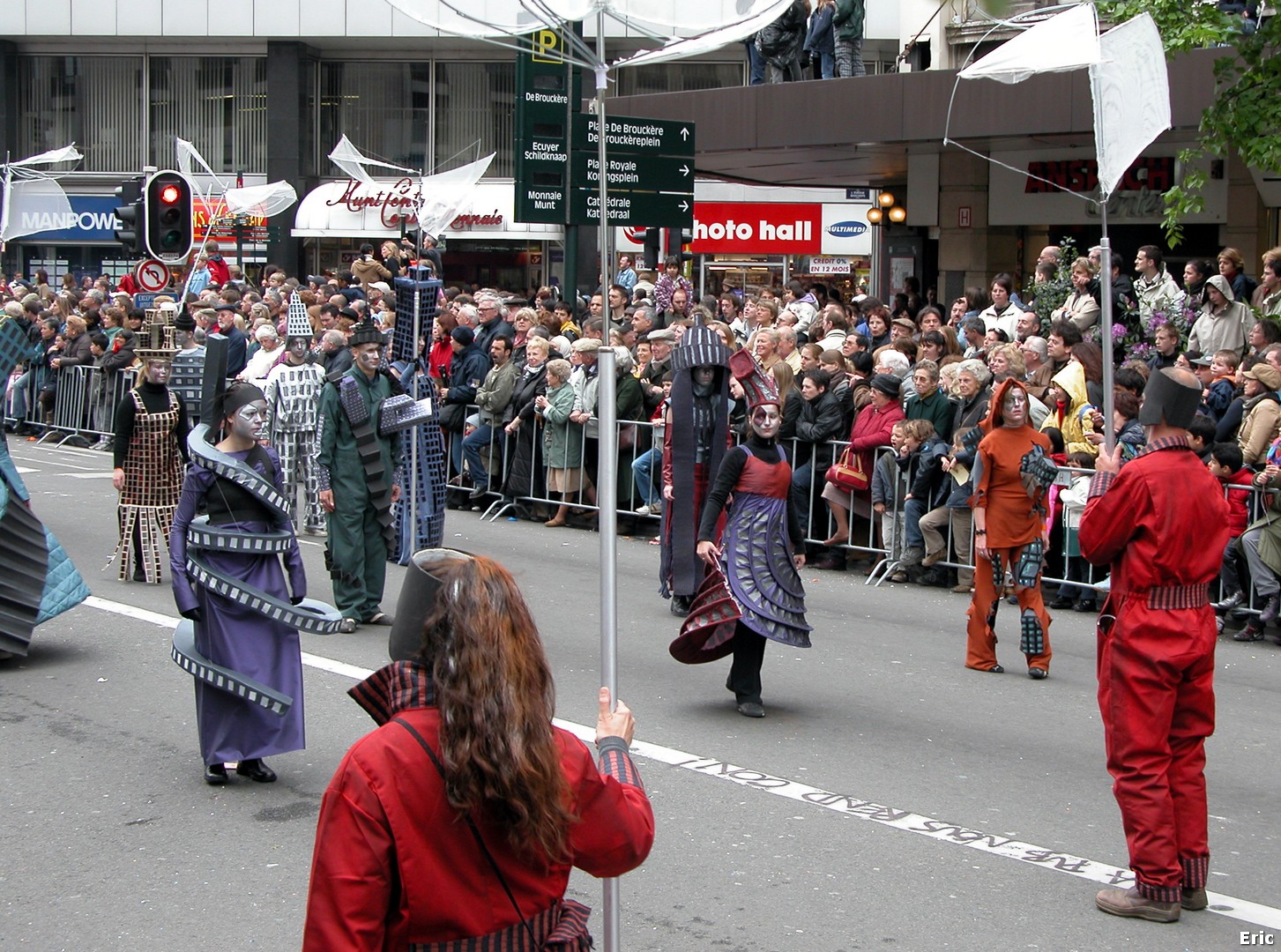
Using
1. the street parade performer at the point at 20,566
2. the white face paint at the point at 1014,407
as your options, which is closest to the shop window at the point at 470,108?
the street parade performer at the point at 20,566

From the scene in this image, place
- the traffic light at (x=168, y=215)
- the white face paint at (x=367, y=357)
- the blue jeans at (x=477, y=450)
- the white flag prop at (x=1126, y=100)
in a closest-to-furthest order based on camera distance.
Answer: the white flag prop at (x=1126, y=100)
the white face paint at (x=367, y=357)
the blue jeans at (x=477, y=450)
the traffic light at (x=168, y=215)

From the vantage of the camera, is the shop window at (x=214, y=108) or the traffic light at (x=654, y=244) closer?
the traffic light at (x=654, y=244)

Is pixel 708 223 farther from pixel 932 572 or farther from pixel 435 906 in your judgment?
pixel 435 906

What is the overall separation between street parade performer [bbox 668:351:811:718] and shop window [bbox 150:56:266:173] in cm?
3508

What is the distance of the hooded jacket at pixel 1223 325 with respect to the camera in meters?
12.9

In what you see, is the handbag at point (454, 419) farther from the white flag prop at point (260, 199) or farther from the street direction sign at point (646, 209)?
the white flag prop at point (260, 199)

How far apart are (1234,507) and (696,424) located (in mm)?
3764

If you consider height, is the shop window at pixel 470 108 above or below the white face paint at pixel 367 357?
above

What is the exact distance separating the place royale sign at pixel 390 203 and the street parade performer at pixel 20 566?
28.9 m

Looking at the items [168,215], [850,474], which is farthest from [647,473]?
[168,215]

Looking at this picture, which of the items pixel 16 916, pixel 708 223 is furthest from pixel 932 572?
pixel 708 223

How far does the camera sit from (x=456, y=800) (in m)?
2.70

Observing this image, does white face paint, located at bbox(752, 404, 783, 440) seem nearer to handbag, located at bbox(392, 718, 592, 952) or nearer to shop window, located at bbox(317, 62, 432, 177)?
handbag, located at bbox(392, 718, 592, 952)

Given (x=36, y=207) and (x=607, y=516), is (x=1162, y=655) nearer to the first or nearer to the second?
(x=607, y=516)
